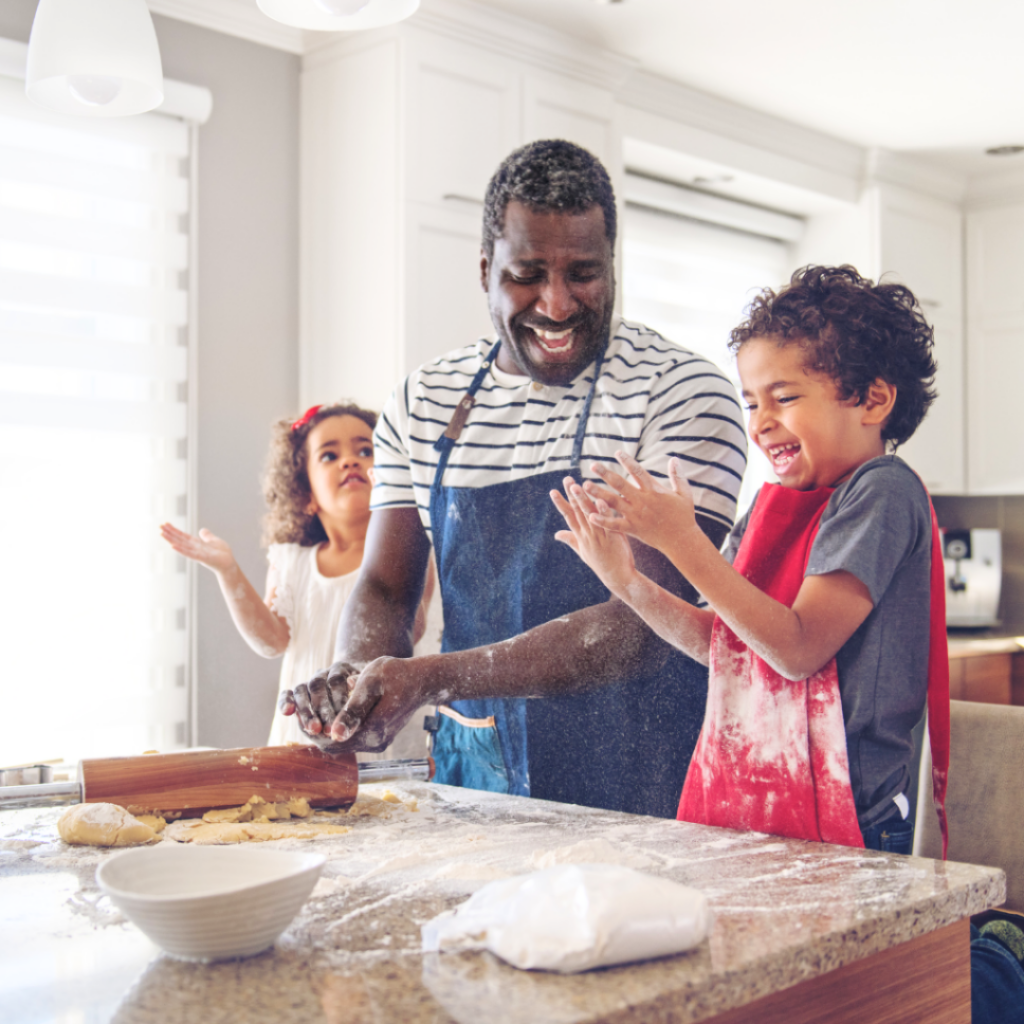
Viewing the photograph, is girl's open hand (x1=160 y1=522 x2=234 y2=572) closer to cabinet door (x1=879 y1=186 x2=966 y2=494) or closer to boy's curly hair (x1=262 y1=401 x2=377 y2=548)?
boy's curly hair (x1=262 y1=401 x2=377 y2=548)

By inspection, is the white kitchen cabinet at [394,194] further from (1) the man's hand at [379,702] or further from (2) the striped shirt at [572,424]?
(1) the man's hand at [379,702]

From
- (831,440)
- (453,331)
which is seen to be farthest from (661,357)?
(453,331)

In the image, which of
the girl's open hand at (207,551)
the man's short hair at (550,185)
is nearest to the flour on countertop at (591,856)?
the man's short hair at (550,185)

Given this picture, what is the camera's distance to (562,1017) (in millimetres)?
598

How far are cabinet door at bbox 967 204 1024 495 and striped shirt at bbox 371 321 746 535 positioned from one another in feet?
10.3

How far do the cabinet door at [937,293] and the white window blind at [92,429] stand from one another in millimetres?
2521

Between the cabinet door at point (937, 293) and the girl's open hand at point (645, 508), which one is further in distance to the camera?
the cabinet door at point (937, 293)

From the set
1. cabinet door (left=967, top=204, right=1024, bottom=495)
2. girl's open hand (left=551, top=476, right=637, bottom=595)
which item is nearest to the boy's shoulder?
girl's open hand (left=551, top=476, right=637, bottom=595)

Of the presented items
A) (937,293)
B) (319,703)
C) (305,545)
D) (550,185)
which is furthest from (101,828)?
(937,293)

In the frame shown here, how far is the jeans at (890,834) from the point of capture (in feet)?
3.60

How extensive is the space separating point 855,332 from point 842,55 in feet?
7.13

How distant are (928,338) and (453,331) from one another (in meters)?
1.45

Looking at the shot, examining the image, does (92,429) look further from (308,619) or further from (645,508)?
(645,508)

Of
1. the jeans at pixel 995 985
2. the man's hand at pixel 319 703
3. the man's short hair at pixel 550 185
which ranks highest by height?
the man's short hair at pixel 550 185
